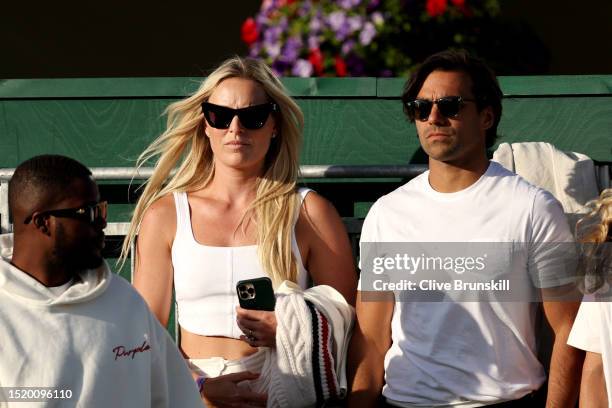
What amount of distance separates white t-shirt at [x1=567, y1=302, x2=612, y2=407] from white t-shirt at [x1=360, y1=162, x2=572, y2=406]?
16 cm

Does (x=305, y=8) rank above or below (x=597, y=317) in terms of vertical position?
above


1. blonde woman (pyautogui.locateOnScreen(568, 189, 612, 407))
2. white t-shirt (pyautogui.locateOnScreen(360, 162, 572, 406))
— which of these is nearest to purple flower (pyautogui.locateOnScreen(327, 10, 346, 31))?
white t-shirt (pyautogui.locateOnScreen(360, 162, 572, 406))

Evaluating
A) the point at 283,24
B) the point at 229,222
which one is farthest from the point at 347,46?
the point at 229,222

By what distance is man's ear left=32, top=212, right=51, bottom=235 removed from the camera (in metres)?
3.17

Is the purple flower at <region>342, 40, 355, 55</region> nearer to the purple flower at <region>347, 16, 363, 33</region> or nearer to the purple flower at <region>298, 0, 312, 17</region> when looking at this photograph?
the purple flower at <region>347, 16, 363, 33</region>

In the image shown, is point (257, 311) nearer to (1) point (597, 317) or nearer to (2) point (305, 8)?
(1) point (597, 317)

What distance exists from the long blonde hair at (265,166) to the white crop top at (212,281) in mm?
57

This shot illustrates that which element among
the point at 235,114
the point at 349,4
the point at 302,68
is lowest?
the point at 235,114

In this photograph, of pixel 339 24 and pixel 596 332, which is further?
pixel 339 24

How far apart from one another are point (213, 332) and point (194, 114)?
858mm

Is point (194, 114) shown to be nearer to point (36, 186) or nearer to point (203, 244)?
point (203, 244)

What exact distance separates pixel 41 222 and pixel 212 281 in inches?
46.5

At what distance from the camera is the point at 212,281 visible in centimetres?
428

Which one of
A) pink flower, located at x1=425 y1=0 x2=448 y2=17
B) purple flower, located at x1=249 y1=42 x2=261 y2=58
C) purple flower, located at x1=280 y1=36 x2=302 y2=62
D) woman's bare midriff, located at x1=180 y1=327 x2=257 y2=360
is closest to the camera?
woman's bare midriff, located at x1=180 y1=327 x2=257 y2=360
